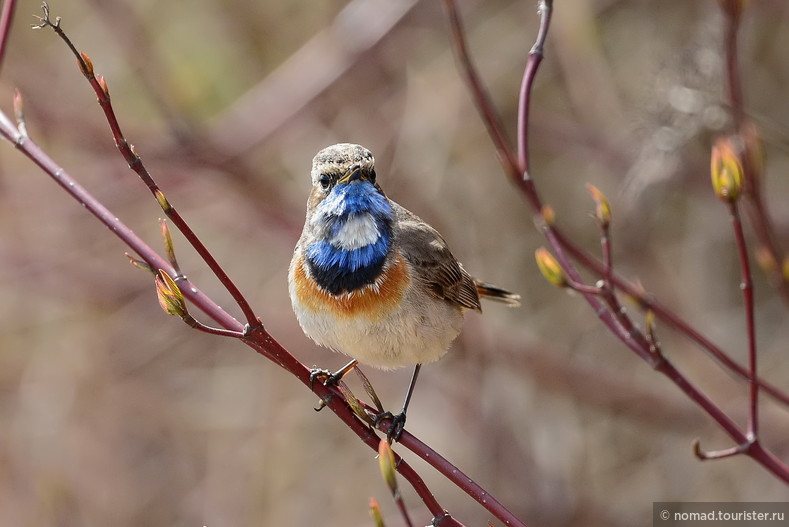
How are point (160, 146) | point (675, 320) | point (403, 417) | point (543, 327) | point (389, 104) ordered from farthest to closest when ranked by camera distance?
point (543, 327), point (389, 104), point (160, 146), point (403, 417), point (675, 320)

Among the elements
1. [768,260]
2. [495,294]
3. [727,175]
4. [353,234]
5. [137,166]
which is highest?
[495,294]

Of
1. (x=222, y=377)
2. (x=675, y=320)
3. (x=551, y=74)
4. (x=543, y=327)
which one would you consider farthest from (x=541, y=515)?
(x=675, y=320)

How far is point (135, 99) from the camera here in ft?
23.6

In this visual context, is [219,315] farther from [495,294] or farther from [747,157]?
[495,294]

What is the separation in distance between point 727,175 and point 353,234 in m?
1.51

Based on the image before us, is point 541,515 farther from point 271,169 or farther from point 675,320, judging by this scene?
point 675,320

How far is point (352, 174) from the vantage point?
3.51 meters

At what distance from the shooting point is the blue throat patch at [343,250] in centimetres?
351

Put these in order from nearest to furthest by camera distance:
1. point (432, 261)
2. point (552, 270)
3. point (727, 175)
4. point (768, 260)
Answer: point (727, 175) < point (552, 270) < point (768, 260) < point (432, 261)

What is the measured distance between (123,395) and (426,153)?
273 centimetres

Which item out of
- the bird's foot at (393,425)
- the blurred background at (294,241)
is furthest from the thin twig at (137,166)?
the blurred background at (294,241)

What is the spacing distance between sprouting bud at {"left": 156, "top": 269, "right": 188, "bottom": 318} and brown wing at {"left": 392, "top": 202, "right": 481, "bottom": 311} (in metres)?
1.35

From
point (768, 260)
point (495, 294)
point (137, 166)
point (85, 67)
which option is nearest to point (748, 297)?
point (768, 260)

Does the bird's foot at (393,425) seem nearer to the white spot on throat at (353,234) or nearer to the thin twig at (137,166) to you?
the white spot on throat at (353,234)
